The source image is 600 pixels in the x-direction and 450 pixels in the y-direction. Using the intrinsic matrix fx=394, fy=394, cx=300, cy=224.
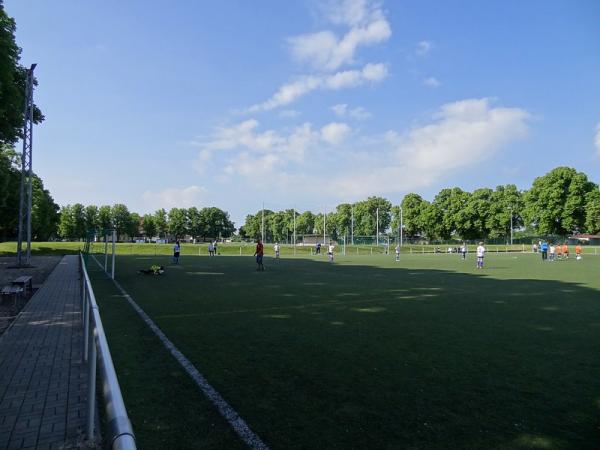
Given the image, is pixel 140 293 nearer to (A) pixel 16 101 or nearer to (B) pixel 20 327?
(B) pixel 20 327

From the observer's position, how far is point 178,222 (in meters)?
137

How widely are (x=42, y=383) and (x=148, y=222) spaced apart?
139m

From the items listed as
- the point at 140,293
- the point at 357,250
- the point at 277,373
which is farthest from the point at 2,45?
the point at 357,250

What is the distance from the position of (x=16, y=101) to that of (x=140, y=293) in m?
13.3

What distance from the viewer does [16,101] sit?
19234mm

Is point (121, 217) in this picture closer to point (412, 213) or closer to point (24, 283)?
point (412, 213)

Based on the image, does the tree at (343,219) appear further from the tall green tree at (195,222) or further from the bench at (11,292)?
the bench at (11,292)

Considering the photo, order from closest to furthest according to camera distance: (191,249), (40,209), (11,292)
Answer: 1. (11,292)
2. (40,209)
3. (191,249)

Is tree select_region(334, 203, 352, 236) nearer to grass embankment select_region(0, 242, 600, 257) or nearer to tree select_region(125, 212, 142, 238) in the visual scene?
grass embankment select_region(0, 242, 600, 257)

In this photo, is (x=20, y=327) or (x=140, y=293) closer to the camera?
(x=20, y=327)

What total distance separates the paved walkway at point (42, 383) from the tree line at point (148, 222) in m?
110

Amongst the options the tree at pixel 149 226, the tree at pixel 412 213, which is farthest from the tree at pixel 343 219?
the tree at pixel 149 226

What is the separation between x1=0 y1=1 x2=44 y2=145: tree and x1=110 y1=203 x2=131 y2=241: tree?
355 feet

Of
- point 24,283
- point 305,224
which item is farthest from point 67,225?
point 24,283
